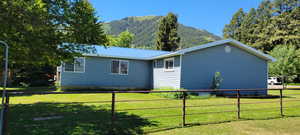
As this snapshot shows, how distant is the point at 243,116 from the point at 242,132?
70.7 inches

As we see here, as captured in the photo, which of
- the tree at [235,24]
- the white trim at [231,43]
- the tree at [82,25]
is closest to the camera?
the tree at [82,25]

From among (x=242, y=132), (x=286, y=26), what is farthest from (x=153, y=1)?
(x=286, y=26)

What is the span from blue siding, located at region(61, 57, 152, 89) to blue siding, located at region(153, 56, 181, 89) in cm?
111

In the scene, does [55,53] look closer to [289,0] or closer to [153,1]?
[153,1]

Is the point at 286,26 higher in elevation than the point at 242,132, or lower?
higher

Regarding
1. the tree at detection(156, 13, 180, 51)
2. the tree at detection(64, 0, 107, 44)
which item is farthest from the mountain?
the tree at detection(64, 0, 107, 44)

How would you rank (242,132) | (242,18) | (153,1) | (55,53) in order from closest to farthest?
1. (242,132)
2. (55,53)
3. (153,1)
4. (242,18)

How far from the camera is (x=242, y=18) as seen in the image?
137ft

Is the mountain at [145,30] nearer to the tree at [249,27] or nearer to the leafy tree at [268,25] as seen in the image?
the leafy tree at [268,25]

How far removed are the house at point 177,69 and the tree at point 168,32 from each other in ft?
56.3

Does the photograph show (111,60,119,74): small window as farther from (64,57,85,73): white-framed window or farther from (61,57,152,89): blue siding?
(64,57,85,73): white-framed window

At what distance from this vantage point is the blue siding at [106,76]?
13.4 m

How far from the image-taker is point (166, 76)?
13.0 meters

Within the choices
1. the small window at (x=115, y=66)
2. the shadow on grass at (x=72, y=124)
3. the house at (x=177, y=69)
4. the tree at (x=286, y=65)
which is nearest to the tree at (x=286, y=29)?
the tree at (x=286, y=65)
